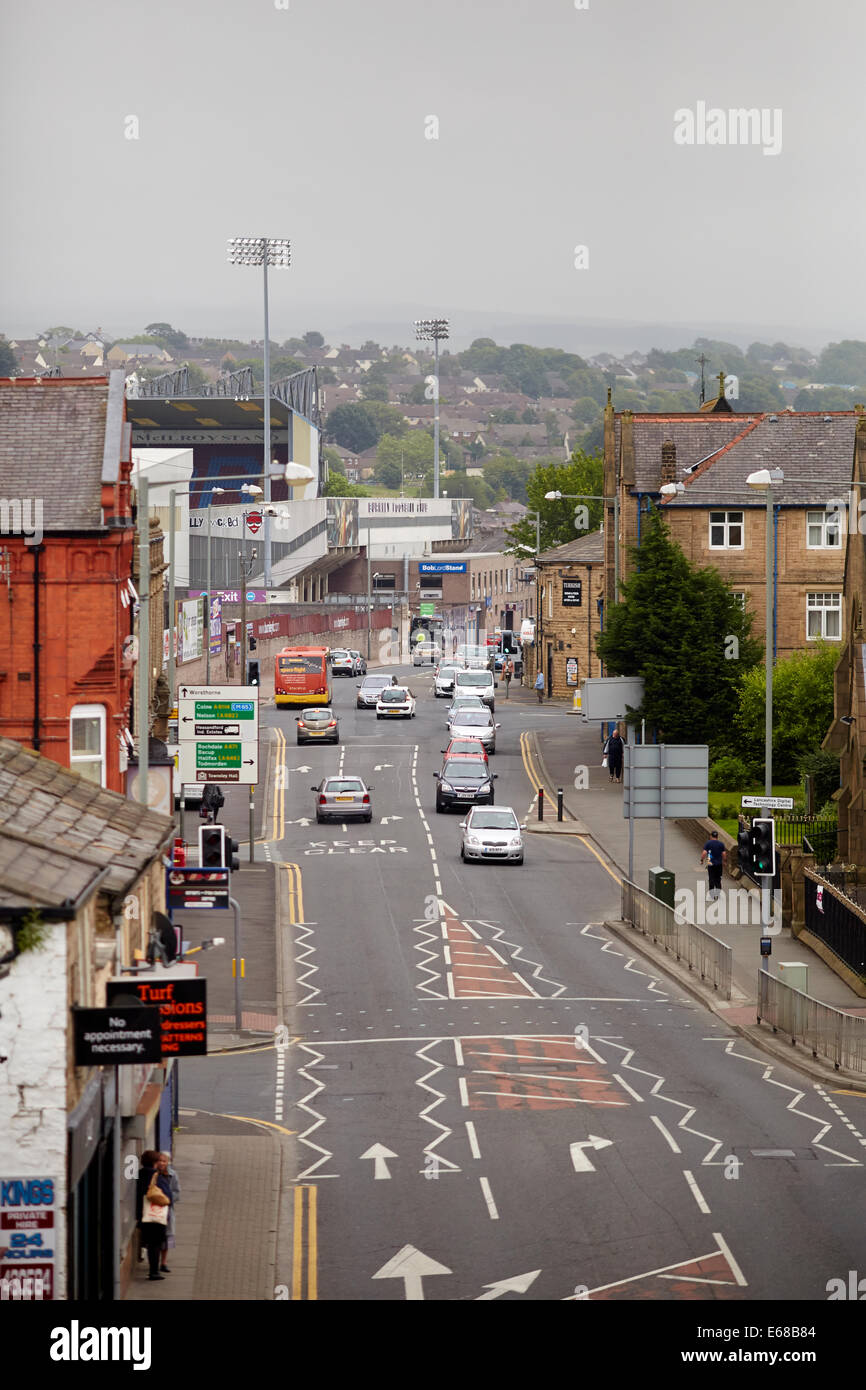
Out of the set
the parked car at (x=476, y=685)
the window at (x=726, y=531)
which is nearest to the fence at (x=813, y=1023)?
the window at (x=726, y=531)

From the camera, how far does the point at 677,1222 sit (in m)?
23.4

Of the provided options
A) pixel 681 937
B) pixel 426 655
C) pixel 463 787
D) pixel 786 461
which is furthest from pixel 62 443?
pixel 426 655

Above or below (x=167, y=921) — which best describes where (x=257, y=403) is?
above

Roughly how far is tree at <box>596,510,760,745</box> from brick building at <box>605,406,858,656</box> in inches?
Result: 118

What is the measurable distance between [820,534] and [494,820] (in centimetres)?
2323

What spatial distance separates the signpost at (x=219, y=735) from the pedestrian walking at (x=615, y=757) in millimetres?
23793

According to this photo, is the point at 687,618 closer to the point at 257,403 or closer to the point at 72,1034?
the point at 72,1034

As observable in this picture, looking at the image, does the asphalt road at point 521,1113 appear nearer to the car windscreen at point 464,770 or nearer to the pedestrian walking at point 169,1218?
the pedestrian walking at point 169,1218

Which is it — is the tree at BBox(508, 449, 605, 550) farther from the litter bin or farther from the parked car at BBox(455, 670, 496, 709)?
the litter bin

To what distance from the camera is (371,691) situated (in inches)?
3546

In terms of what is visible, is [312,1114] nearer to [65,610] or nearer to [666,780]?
[65,610]

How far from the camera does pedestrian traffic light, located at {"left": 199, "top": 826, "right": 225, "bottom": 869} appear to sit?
35438 millimetres

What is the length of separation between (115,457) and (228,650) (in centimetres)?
6184
